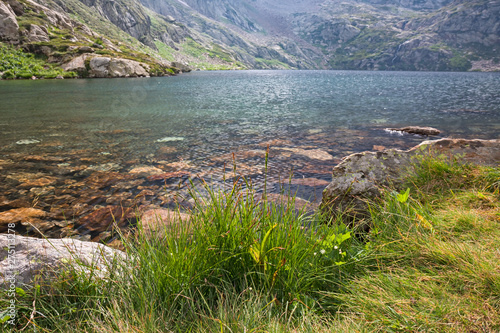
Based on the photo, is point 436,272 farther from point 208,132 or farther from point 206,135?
point 208,132

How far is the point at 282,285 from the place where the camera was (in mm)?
2912

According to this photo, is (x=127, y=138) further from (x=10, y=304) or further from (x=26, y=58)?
(x=26, y=58)

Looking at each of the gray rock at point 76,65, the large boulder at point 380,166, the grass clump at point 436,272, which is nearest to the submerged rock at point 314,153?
the large boulder at point 380,166

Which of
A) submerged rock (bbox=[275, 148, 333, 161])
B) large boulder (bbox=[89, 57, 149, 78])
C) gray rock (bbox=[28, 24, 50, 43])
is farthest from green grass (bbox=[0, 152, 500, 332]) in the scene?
gray rock (bbox=[28, 24, 50, 43])

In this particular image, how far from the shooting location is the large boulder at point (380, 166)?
19.6 ft

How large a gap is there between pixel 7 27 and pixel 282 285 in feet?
401

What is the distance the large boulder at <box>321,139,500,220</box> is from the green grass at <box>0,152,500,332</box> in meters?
2.19

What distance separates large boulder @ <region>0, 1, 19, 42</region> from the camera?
3231 inches

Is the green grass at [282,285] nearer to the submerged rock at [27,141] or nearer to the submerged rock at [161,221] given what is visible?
the submerged rock at [161,221]

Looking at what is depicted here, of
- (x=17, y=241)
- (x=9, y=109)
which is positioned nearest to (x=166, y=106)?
(x=9, y=109)

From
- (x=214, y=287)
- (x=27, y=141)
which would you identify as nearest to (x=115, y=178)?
(x=214, y=287)

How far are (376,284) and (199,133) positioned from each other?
16.0 meters

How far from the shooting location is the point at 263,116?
948 inches

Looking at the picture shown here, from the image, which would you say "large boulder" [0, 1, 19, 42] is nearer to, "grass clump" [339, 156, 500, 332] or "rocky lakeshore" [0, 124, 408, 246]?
"rocky lakeshore" [0, 124, 408, 246]
